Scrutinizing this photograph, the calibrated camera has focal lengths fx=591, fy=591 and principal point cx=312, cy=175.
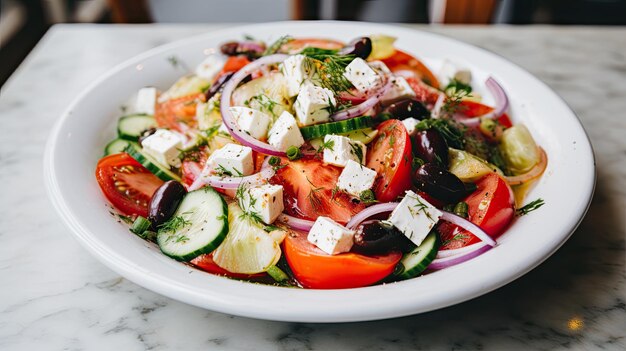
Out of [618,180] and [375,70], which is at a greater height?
[375,70]

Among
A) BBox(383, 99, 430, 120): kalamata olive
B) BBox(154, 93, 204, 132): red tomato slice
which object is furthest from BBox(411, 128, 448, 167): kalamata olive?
BBox(154, 93, 204, 132): red tomato slice

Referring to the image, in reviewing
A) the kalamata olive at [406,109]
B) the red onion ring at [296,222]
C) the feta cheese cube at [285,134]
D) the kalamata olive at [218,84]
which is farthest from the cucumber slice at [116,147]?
the kalamata olive at [406,109]

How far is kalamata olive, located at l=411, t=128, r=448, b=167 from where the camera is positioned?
1.90 m

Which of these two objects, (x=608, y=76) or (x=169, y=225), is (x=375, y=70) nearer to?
(x=169, y=225)

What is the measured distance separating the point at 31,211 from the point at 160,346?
0.92m

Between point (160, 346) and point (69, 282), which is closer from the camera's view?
point (160, 346)

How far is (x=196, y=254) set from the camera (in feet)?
5.44

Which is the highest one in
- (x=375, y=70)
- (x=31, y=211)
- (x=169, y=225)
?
(x=375, y=70)

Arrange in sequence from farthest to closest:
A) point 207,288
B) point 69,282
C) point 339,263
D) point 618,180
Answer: point 618,180 < point 69,282 < point 339,263 < point 207,288

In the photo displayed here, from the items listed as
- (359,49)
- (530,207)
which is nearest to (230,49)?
(359,49)

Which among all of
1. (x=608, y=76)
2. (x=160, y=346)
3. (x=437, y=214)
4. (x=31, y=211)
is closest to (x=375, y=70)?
(x=437, y=214)

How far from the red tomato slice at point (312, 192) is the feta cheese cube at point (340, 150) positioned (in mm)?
51

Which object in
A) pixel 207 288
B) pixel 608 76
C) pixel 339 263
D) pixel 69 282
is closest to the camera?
pixel 207 288

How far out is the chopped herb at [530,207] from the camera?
181 cm
